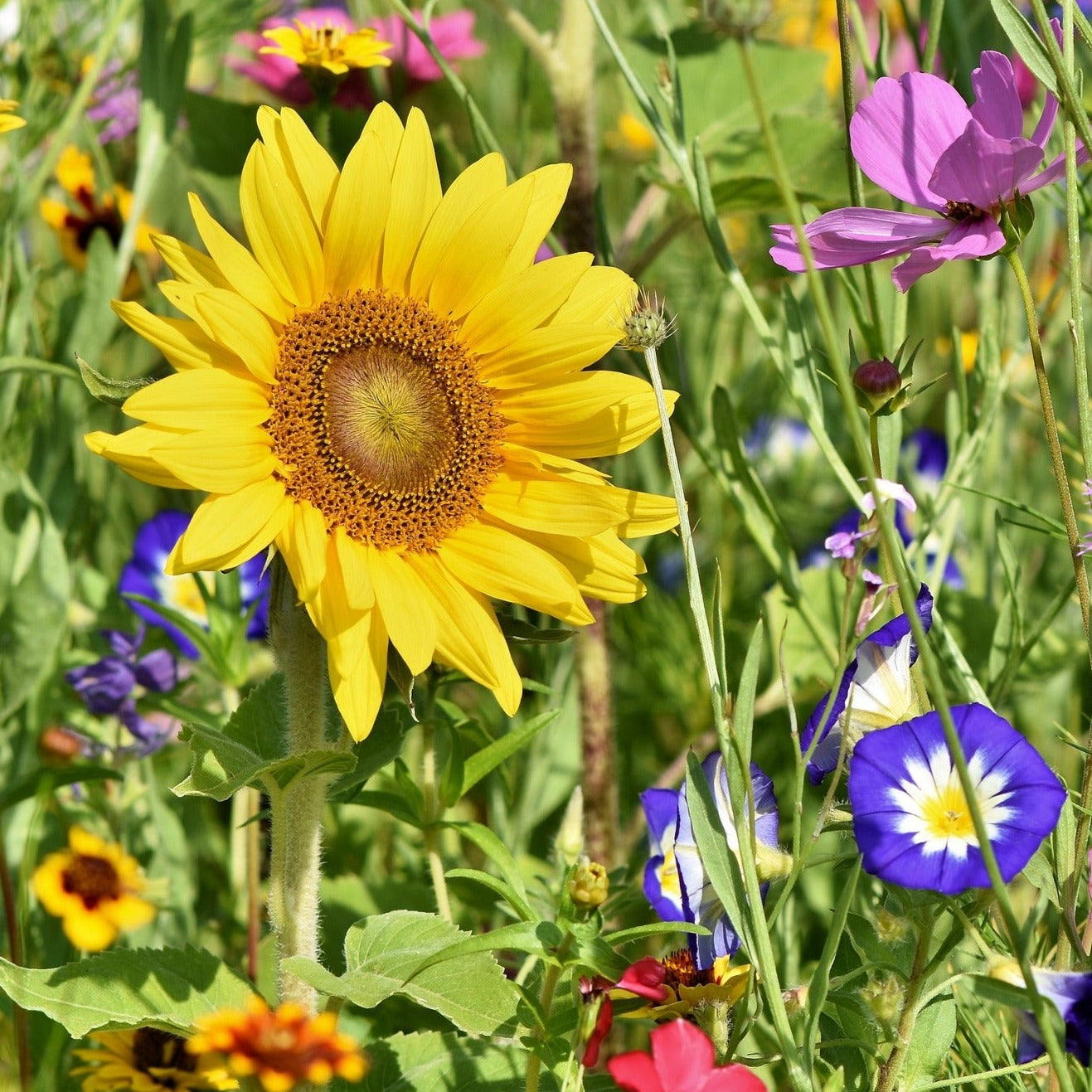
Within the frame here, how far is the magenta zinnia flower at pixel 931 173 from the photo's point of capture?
635mm

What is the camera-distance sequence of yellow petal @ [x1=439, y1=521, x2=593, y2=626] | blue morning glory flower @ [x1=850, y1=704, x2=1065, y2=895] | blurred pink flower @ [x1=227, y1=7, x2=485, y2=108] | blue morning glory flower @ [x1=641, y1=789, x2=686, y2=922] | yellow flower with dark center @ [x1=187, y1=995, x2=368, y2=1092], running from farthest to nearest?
1. blurred pink flower @ [x1=227, y1=7, x2=485, y2=108]
2. blue morning glory flower @ [x1=641, y1=789, x2=686, y2=922]
3. yellow petal @ [x1=439, y1=521, x2=593, y2=626]
4. blue morning glory flower @ [x1=850, y1=704, x2=1065, y2=895]
5. yellow flower with dark center @ [x1=187, y1=995, x2=368, y2=1092]

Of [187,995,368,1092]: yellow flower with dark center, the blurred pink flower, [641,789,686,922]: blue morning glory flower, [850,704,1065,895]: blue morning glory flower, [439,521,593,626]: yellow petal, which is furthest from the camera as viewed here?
the blurred pink flower

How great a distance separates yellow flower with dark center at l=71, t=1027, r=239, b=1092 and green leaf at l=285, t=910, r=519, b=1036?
4.9 inches

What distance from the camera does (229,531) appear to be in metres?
0.61

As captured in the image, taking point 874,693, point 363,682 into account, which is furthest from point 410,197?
point 874,693

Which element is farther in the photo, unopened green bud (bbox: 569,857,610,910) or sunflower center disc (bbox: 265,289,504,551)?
sunflower center disc (bbox: 265,289,504,551)

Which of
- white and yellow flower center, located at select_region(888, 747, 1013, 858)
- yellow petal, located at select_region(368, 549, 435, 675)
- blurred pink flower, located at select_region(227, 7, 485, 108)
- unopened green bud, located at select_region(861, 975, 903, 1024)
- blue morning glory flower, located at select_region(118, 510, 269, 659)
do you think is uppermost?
blurred pink flower, located at select_region(227, 7, 485, 108)

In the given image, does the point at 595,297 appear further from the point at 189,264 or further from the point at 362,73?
the point at 362,73

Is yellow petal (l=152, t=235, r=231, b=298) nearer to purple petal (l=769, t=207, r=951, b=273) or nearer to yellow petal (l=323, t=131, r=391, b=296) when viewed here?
yellow petal (l=323, t=131, r=391, b=296)

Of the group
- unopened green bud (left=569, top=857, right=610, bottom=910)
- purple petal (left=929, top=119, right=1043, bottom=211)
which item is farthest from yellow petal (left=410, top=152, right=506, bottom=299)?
unopened green bud (left=569, top=857, right=610, bottom=910)

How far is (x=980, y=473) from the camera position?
52.3 inches

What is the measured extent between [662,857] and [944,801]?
8.8 inches

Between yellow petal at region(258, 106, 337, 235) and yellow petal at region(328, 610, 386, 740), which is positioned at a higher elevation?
yellow petal at region(258, 106, 337, 235)

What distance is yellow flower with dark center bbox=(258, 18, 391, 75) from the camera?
0.86 meters
